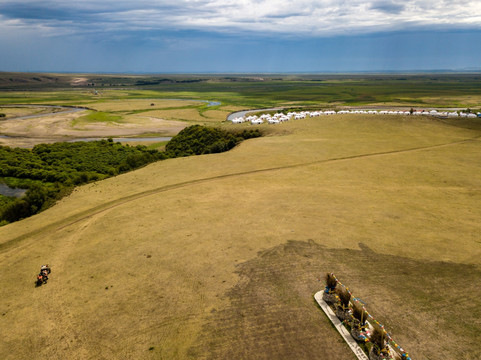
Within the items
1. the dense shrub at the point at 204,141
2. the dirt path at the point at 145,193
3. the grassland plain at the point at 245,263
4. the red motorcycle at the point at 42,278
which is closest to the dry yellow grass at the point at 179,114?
the dense shrub at the point at 204,141

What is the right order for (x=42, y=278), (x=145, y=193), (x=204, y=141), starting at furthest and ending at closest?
(x=204, y=141) < (x=145, y=193) < (x=42, y=278)

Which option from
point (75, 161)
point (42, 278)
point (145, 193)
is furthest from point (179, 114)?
point (42, 278)

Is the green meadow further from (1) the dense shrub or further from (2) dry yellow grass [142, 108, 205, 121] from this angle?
(2) dry yellow grass [142, 108, 205, 121]

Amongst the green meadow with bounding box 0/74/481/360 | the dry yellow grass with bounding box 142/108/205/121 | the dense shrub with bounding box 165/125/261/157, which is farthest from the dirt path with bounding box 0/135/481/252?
the dry yellow grass with bounding box 142/108/205/121

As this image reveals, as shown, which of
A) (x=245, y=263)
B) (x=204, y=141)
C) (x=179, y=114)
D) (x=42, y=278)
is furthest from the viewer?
(x=179, y=114)

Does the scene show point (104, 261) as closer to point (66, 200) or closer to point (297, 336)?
point (297, 336)

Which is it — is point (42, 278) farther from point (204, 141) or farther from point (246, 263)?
point (204, 141)
